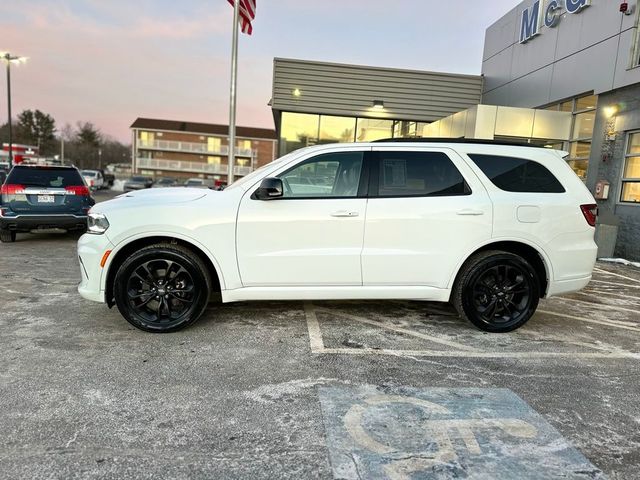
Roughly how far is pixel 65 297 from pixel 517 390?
508 cm

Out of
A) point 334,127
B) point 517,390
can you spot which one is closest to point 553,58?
point 334,127

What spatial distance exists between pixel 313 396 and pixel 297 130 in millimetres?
14532

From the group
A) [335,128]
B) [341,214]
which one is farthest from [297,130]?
[341,214]

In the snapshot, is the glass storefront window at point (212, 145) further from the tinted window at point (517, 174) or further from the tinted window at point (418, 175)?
the tinted window at point (517, 174)

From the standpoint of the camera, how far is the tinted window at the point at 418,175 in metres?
4.43

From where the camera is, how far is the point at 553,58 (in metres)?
12.4

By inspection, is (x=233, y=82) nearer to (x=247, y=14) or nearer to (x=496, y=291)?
(x=247, y=14)

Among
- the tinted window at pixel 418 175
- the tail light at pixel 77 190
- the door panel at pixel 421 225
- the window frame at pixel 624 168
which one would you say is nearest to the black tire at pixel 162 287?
the door panel at pixel 421 225

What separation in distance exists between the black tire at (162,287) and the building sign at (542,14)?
39.3 feet

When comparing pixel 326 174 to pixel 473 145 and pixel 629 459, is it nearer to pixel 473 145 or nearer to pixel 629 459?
pixel 473 145

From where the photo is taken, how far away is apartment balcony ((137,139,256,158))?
63.0 m

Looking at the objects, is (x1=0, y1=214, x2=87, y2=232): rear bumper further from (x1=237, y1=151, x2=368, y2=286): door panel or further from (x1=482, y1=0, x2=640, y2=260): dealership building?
(x1=482, y1=0, x2=640, y2=260): dealership building

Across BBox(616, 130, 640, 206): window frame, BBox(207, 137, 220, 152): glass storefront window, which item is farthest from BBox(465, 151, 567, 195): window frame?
BBox(207, 137, 220, 152): glass storefront window

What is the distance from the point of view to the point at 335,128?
55.2ft
